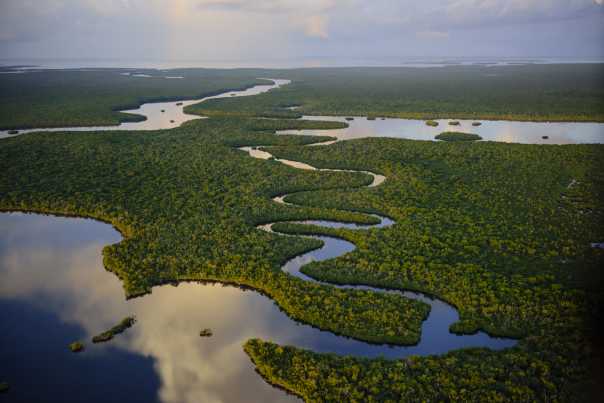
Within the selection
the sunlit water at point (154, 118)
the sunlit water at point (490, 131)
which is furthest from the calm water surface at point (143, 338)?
the sunlit water at point (154, 118)

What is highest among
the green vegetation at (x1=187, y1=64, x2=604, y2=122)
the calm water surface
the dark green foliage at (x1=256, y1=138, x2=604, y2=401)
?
the green vegetation at (x1=187, y1=64, x2=604, y2=122)

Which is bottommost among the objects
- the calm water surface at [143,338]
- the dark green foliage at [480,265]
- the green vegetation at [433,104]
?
the calm water surface at [143,338]

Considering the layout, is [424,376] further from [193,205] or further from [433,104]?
[433,104]

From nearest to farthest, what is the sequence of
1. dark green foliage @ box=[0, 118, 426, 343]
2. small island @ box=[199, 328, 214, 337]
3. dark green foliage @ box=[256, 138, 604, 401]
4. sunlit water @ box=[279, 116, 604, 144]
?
1. dark green foliage @ box=[256, 138, 604, 401]
2. small island @ box=[199, 328, 214, 337]
3. dark green foliage @ box=[0, 118, 426, 343]
4. sunlit water @ box=[279, 116, 604, 144]

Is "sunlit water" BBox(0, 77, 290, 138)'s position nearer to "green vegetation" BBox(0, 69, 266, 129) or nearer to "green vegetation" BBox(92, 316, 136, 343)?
"green vegetation" BBox(0, 69, 266, 129)

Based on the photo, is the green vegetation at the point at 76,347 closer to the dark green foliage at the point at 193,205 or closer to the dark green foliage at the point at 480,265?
the dark green foliage at the point at 193,205

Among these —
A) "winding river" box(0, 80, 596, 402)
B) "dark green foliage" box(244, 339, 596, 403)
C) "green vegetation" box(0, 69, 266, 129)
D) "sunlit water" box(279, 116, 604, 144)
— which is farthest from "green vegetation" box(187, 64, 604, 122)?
"dark green foliage" box(244, 339, 596, 403)
